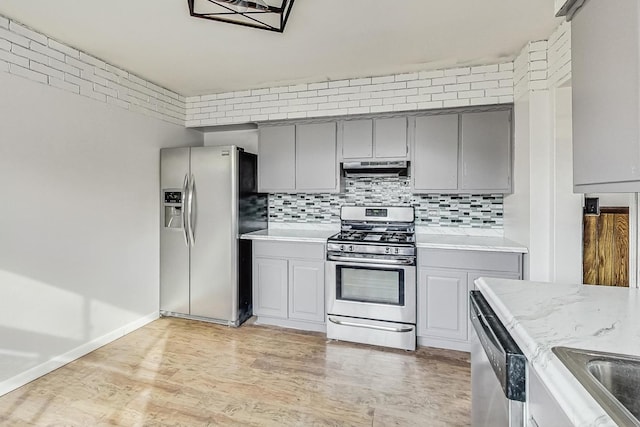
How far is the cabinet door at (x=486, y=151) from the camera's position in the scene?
2.93 metres

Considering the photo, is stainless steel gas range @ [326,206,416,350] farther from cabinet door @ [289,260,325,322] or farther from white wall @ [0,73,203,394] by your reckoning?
white wall @ [0,73,203,394]

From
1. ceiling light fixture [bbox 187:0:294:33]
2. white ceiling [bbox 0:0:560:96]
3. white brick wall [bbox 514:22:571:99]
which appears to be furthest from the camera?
white brick wall [bbox 514:22:571:99]

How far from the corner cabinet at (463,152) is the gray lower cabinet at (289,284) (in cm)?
120

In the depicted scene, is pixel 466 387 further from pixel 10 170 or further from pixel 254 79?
pixel 10 170

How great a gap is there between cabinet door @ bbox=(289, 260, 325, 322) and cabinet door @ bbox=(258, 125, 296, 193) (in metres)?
0.84

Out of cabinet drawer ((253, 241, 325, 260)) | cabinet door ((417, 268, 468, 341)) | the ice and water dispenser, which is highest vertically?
the ice and water dispenser

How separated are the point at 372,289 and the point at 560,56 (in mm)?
2172

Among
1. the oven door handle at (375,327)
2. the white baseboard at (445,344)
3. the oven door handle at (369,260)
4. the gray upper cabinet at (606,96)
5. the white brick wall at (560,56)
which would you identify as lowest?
the white baseboard at (445,344)

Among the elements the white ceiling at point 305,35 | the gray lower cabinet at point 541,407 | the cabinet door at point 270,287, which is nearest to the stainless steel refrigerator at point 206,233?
the cabinet door at point 270,287

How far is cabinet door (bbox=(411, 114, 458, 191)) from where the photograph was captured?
3064 millimetres

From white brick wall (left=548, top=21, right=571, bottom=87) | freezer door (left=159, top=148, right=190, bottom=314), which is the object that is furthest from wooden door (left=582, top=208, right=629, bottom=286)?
freezer door (left=159, top=148, right=190, bottom=314)

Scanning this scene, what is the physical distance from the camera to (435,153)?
3.10 m

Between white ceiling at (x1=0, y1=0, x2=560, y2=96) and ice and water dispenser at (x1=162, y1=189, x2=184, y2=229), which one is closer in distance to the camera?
Result: white ceiling at (x1=0, y1=0, x2=560, y2=96)

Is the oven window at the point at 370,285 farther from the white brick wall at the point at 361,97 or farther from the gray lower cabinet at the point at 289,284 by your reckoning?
the white brick wall at the point at 361,97
